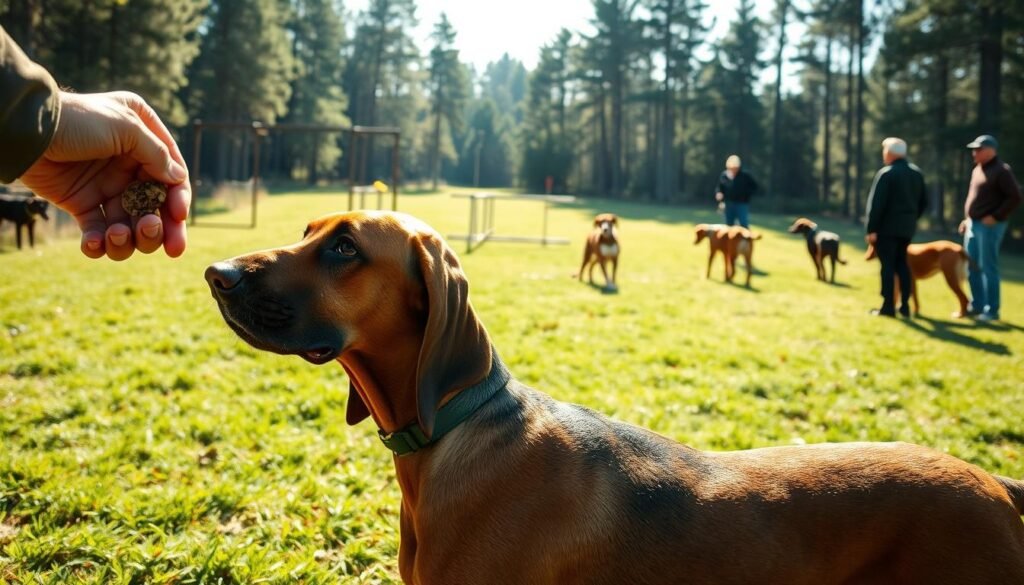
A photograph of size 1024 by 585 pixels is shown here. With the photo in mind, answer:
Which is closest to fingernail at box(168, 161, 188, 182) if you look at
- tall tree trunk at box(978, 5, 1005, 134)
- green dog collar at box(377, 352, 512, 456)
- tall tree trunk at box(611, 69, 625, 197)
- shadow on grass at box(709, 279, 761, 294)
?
green dog collar at box(377, 352, 512, 456)

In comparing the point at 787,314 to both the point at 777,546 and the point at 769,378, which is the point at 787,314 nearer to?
the point at 769,378

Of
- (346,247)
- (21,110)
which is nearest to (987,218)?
(346,247)

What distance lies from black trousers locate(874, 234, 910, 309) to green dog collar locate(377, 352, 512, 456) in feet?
32.5

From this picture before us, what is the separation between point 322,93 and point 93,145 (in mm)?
62978

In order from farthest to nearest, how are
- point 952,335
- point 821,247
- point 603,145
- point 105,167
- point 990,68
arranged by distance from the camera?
point 603,145 → point 990,68 → point 821,247 → point 952,335 → point 105,167

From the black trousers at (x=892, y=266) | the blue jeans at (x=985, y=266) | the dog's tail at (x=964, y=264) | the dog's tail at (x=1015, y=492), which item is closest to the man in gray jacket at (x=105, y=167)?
the dog's tail at (x=1015, y=492)

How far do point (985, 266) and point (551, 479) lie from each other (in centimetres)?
1168

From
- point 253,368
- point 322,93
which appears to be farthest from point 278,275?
point 322,93

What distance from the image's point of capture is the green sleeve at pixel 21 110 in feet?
5.82

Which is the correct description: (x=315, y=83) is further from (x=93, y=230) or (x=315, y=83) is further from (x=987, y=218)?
(x=93, y=230)

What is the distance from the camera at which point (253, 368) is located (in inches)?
236

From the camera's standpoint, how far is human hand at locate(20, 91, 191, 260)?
2.31m

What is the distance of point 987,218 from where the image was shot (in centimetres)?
1041

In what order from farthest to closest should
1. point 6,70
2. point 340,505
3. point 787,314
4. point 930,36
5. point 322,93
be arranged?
point 322,93 → point 930,36 → point 787,314 → point 340,505 → point 6,70
